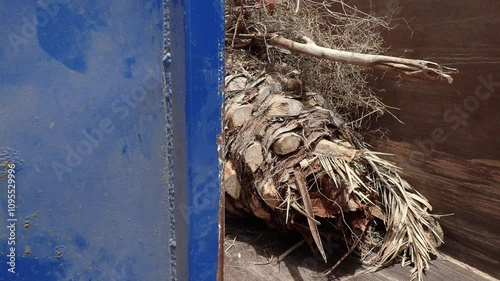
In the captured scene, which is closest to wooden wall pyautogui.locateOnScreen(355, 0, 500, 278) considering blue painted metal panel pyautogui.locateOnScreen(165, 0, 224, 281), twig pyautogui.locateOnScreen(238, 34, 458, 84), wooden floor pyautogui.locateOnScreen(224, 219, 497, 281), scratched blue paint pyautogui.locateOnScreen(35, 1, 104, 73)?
wooden floor pyautogui.locateOnScreen(224, 219, 497, 281)

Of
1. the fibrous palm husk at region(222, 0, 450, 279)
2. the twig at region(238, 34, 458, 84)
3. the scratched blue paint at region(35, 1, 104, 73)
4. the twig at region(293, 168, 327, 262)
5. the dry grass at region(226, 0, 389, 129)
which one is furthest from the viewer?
the dry grass at region(226, 0, 389, 129)

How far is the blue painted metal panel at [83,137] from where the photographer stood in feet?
4.33

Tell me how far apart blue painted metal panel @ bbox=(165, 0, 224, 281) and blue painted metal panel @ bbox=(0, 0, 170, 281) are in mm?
61

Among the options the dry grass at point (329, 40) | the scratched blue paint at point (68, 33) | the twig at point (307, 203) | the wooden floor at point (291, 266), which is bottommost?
the wooden floor at point (291, 266)

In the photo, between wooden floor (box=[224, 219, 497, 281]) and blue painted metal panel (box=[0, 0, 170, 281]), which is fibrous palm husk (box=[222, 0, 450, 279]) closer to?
wooden floor (box=[224, 219, 497, 281])

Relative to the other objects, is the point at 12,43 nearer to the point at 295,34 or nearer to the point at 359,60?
the point at 359,60

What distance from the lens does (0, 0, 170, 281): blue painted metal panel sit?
132 centimetres

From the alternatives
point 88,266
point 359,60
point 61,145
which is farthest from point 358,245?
point 61,145

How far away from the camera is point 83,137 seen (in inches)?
55.1

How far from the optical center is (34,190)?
4.51 ft

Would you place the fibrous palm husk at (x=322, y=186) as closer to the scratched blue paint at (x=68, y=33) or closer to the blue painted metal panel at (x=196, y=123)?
the blue painted metal panel at (x=196, y=123)

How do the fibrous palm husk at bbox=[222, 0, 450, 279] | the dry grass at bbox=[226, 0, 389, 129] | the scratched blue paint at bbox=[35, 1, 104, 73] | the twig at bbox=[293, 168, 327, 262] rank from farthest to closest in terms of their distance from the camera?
the dry grass at bbox=[226, 0, 389, 129]
the fibrous palm husk at bbox=[222, 0, 450, 279]
the twig at bbox=[293, 168, 327, 262]
the scratched blue paint at bbox=[35, 1, 104, 73]

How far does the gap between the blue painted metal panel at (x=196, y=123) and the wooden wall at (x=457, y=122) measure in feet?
6.29

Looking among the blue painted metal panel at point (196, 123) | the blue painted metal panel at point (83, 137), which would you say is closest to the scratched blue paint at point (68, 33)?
the blue painted metal panel at point (83, 137)
